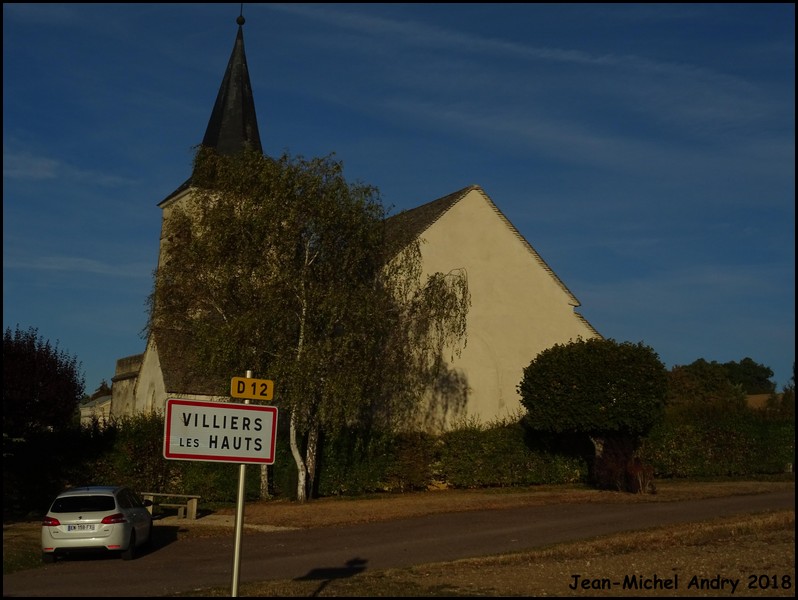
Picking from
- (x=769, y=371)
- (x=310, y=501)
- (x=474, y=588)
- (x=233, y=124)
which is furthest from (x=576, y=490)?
(x=769, y=371)

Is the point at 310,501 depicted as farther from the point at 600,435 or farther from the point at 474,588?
the point at 474,588

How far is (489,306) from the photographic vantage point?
3541 cm

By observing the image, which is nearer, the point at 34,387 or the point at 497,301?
the point at 34,387

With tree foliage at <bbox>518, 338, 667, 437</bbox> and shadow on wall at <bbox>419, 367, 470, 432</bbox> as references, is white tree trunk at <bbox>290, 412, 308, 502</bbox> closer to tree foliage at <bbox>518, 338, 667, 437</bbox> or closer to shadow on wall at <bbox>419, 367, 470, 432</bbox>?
shadow on wall at <bbox>419, 367, 470, 432</bbox>

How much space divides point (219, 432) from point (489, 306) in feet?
88.3

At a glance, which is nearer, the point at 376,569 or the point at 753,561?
the point at 753,561

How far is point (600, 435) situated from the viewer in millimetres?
29172

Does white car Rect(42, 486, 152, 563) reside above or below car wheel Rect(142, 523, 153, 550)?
above

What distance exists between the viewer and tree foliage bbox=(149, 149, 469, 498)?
25.0 meters

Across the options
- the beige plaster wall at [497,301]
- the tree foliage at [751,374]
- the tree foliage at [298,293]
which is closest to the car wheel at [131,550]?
the tree foliage at [298,293]

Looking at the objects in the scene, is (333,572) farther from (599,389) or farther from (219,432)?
(599,389)

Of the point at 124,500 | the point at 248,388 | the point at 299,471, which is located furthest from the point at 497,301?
the point at 248,388

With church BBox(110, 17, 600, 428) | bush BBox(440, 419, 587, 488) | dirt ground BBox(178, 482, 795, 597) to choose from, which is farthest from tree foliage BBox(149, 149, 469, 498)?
church BBox(110, 17, 600, 428)

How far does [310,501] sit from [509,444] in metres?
7.32
